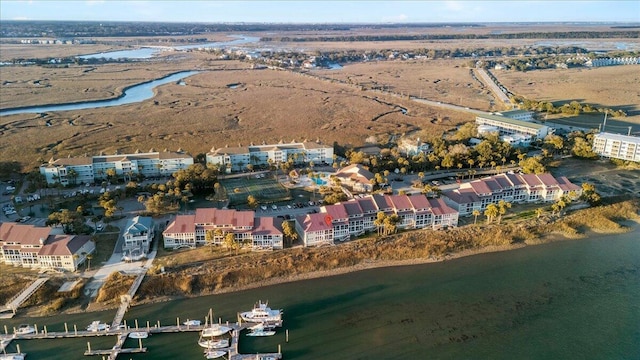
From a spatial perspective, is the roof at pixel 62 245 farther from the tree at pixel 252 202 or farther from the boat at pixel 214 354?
the boat at pixel 214 354

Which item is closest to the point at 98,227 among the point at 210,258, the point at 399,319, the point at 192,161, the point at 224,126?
the point at 210,258

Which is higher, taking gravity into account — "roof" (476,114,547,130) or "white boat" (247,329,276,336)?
"roof" (476,114,547,130)

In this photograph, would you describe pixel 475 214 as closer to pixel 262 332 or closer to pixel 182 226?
pixel 262 332

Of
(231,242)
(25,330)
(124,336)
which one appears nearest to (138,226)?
(231,242)

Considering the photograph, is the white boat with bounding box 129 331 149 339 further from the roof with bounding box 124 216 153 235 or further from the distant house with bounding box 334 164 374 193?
the distant house with bounding box 334 164 374 193

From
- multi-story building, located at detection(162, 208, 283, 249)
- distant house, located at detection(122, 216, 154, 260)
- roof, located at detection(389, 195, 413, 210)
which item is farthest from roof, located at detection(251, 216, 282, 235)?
roof, located at detection(389, 195, 413, 210)

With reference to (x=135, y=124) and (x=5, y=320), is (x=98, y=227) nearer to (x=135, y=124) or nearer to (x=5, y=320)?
(x=5, y=320)
